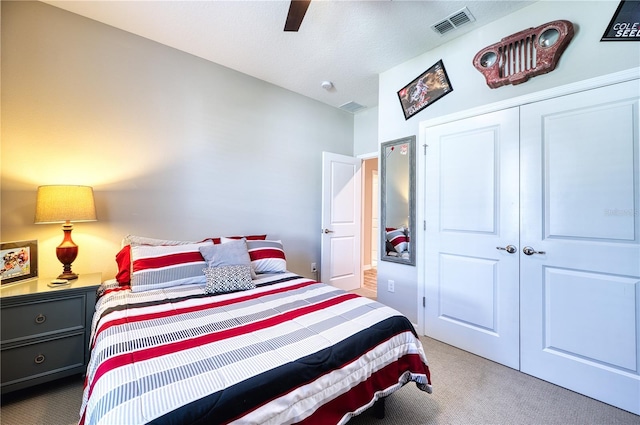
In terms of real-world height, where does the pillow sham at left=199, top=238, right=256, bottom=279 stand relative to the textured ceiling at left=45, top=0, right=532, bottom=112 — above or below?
below

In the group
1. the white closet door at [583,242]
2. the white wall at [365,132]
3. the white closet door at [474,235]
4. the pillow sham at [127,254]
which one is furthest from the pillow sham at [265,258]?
the white wall at [365,132]

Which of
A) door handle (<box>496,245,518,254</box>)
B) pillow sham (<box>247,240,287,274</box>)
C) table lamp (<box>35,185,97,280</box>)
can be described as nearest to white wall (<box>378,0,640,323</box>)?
door handle (<box>496,245,518,254</box>)

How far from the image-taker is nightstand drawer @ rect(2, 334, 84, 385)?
163cm

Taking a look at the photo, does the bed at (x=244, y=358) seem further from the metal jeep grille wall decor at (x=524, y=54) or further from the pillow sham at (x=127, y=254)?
the metal jeep grille wall decor at (x=524, y=54)

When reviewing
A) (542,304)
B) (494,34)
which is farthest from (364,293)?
(494,34)

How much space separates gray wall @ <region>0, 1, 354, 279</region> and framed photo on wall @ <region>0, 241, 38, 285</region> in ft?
0.32

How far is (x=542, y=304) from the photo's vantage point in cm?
195

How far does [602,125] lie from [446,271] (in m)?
1.52

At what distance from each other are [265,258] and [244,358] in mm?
1464

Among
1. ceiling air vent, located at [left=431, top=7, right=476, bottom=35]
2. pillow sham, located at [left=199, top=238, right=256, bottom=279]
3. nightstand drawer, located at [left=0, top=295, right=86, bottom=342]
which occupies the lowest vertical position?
nightstand drawer, located at [left=0, top=295, right=86, bottom=342]

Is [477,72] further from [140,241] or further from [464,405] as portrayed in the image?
[140,241]

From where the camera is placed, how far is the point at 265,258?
8.22 feet

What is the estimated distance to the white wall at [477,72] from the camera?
1.74m

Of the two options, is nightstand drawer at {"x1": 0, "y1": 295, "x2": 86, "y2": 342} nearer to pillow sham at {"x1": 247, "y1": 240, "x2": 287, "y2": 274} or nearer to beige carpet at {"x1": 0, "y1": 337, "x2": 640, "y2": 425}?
beige carpet at {"x1": 0, "y1": 337, "x2": 640, "y2": 425}
